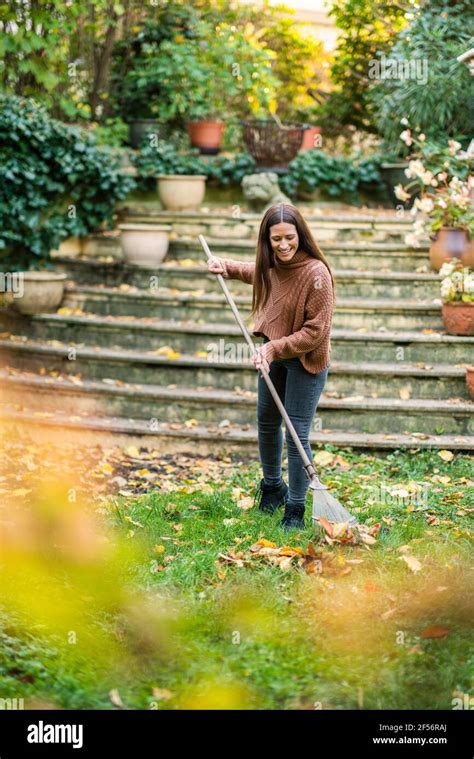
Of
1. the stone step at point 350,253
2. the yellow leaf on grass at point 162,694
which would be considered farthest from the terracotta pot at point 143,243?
the yellow leaf on grass at point 162,694

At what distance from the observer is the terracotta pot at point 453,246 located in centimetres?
767

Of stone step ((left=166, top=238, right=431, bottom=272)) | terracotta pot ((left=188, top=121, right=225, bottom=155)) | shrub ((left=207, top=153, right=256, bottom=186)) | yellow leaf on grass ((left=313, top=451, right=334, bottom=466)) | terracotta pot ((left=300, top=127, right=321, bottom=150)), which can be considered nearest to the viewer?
yellow leaf on grass ((left=313, top=451, right=334, bottom=466))

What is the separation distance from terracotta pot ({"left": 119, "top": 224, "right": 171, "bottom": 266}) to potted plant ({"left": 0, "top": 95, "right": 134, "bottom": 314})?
60cm

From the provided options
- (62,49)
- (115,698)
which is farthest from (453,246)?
(115,698)

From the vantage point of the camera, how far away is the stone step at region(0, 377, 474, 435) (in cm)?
669

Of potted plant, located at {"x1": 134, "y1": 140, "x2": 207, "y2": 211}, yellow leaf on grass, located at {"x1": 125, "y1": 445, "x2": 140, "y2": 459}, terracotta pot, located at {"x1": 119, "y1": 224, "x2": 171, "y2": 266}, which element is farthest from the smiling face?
potted plant, located at {"x1": 134, "y1": 140, "x2": 207, "y2": 211}

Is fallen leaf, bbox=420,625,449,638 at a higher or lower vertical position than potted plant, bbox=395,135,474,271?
lower

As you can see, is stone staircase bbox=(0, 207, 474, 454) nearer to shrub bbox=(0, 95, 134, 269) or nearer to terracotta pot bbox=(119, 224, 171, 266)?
terracotta pot bbox=(119, 224, 171, 266)

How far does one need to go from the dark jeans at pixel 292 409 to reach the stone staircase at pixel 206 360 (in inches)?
60.3

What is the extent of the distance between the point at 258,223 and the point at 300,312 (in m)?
4.28

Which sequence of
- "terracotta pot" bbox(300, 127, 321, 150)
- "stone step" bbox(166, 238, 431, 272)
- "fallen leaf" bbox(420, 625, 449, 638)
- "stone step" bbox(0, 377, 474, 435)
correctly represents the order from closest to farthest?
"fallen leaf" bbox(420, 625, 449, 638) → "stone step" bbox(0, 377, 474, 435) → "stone step" bbox(166, 238, 431, 272) → "terracotta pot" bbox(300, 127, 321, 150)

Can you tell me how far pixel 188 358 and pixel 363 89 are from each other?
578cm

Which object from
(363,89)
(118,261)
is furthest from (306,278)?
(363,89)

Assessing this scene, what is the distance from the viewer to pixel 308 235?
15.2ft
